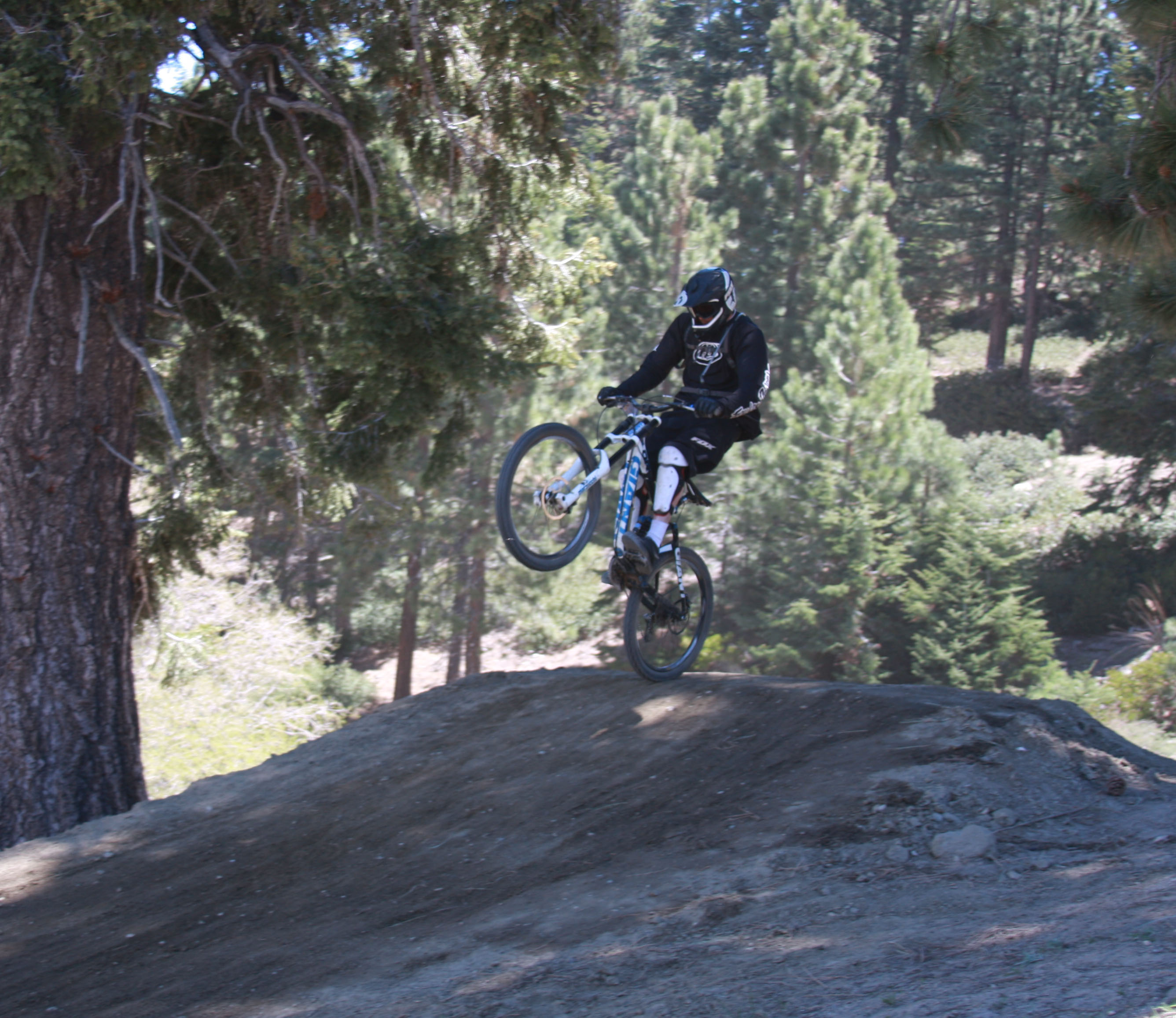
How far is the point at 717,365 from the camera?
20.7 feet

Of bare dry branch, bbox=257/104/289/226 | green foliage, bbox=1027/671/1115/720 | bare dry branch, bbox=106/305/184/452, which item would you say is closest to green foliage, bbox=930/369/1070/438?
green foliage, bbox=1027/671/1115/720

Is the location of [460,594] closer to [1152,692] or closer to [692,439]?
[1152,692]

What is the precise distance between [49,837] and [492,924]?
136 inches

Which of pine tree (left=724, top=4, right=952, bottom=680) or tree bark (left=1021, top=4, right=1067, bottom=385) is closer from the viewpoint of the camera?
pine tree (left=724, top=4, right=952, bottom=680)

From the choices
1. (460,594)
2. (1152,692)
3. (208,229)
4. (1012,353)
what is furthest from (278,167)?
(1012,353)

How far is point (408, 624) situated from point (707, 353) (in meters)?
17.4

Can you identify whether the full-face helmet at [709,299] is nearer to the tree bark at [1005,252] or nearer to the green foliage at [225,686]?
the green foliage at [225,686]

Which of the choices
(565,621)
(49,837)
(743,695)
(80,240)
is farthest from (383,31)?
(565,621)

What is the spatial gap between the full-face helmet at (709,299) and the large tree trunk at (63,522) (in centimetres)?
392

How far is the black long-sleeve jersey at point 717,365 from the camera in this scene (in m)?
6.07

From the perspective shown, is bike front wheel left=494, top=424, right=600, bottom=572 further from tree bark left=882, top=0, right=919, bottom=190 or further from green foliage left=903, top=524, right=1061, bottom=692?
tree bark left=882, top=0, right=919, bottom=190

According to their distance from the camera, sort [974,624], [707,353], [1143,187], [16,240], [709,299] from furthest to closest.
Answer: [974,624] < [16,240] < [1143,187] < [707,353] < [709,299]

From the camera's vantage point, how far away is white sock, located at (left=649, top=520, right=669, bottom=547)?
6.14 meters

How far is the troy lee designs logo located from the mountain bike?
294mm
